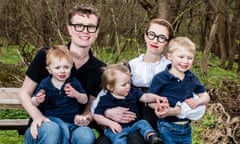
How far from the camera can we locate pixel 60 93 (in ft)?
12.4

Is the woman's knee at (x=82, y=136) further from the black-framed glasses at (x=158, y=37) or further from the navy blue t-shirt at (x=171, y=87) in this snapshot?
the black-framed glasses at (x=158, y=37)

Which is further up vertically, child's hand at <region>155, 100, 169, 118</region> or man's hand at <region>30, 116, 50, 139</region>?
child's hand at <region>155, 100, 169, 118</region>

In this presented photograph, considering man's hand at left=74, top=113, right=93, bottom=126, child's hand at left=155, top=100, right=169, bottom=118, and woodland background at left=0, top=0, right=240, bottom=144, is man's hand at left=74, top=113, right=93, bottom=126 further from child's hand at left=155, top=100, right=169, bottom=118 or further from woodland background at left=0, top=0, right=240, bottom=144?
woodland background at left=0, top=0, right=240, bottom=144

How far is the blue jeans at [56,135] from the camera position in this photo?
354cm

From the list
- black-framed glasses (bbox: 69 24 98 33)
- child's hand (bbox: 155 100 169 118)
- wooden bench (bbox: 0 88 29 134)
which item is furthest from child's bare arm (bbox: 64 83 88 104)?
wooden bench (bbox: 0 88 29 134)

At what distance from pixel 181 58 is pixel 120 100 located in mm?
568

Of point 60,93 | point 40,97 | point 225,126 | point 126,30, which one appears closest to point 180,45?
point 60,93

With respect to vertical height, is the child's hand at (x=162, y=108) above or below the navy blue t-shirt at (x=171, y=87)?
below

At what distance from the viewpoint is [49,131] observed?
11.6 ft

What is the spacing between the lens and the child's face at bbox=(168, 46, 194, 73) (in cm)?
369

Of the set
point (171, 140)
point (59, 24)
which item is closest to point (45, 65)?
point (171, 140)

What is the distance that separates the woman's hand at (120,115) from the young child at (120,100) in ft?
0.09

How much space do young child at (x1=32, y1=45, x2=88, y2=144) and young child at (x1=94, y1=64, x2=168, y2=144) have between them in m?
0.18

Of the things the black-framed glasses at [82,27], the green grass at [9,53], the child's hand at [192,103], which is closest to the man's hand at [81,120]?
the black-framed glasses at [82,27]
